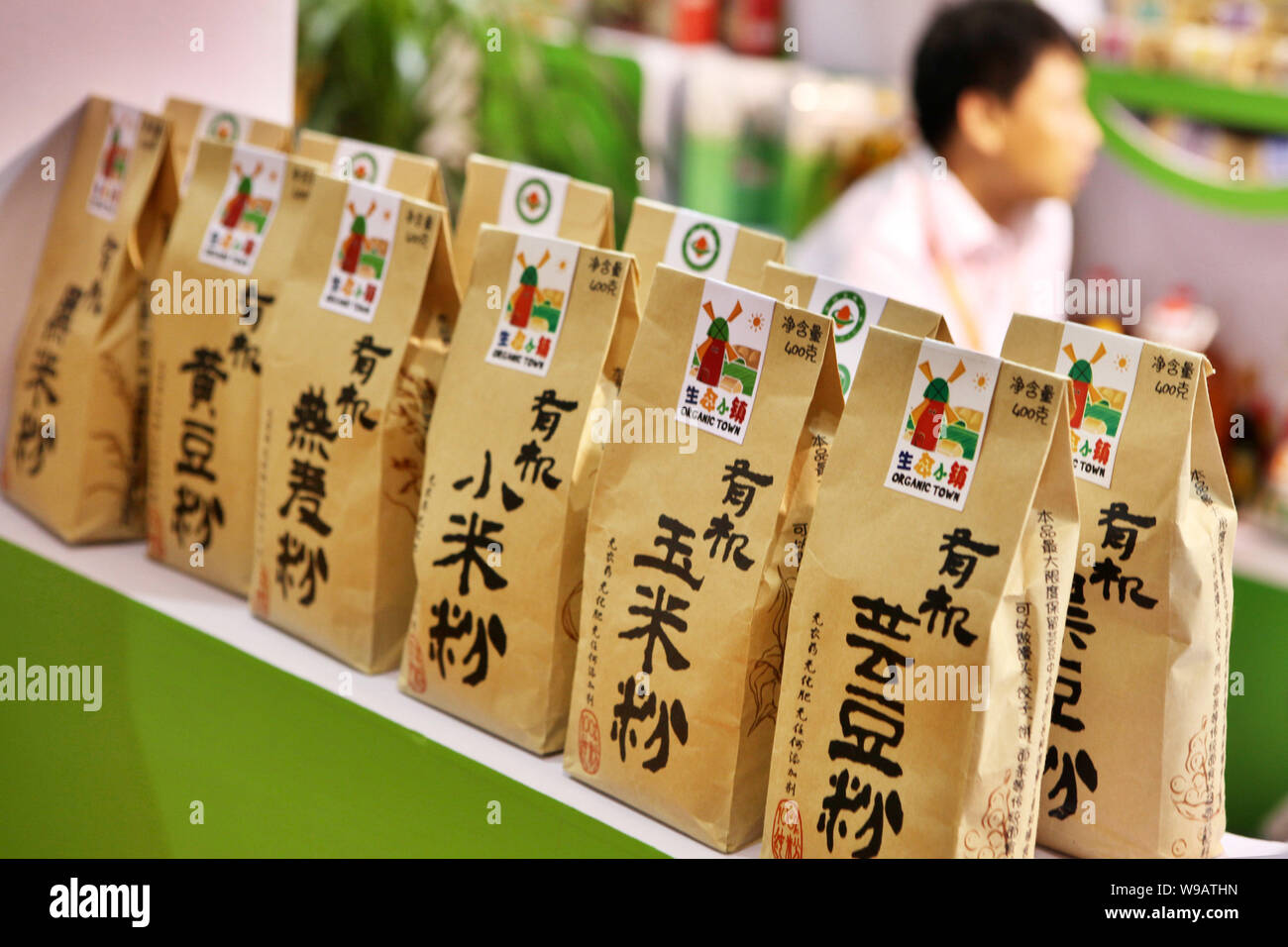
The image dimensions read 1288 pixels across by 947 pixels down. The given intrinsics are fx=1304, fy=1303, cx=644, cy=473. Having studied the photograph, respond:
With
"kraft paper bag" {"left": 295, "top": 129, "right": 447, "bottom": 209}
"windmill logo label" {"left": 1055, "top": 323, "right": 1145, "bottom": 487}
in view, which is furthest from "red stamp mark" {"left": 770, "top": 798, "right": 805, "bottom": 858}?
"kraft paper bag" {"left": 295, "top": 129, "right": 447, "bottom": 209}

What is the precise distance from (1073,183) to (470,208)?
211 centimetres

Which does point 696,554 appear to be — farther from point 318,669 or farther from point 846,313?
point 318,669

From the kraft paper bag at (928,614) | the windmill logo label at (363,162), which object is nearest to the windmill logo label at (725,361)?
the kraft paper bag at (928,614)

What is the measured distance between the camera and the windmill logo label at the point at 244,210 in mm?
1570

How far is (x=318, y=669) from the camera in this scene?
1419mm

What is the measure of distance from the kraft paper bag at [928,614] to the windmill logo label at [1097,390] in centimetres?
11

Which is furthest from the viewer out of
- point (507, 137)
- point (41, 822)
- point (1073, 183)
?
point (507, 137)

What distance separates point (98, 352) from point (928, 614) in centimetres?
116
